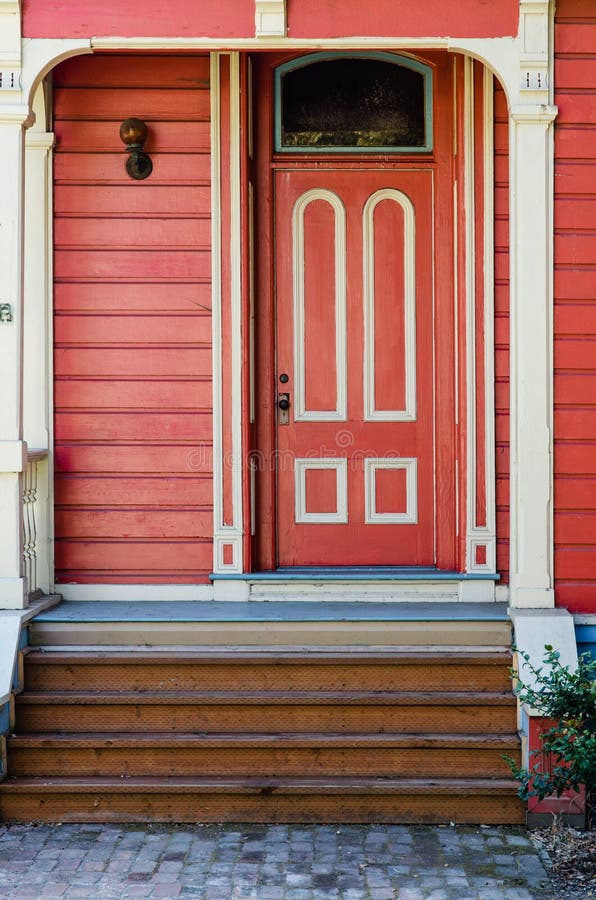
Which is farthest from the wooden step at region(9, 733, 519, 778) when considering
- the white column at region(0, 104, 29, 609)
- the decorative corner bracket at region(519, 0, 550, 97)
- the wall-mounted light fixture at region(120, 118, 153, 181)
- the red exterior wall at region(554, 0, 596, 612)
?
the decorative corner bracket at region(519, 0, 550, 97)

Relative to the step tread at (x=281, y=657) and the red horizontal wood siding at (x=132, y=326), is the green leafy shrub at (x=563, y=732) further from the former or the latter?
the red horizontal wood siding at (x=132, y=326)

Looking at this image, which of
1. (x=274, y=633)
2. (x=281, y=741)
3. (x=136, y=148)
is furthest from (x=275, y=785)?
(x=136, y=148)

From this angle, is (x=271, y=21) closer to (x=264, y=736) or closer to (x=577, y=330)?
(x=577, y=330)

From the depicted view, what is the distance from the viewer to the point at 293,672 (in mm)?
4766

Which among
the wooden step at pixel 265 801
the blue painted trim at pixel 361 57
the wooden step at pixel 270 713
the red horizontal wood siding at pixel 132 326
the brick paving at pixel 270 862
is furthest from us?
the blue painted trim at pixel 361 57

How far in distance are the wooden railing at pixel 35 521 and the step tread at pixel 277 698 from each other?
2.20 ft

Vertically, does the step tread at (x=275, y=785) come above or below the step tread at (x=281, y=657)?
below

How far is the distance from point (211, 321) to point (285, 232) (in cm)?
65

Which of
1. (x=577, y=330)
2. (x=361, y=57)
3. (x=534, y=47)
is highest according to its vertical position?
(x=361, y=57)

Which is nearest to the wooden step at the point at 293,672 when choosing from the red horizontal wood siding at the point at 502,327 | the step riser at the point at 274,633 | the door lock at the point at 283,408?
the step riser at the point at 274,633

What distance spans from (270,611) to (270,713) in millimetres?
565

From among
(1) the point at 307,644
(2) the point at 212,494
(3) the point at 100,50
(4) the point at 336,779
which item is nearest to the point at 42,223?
(3) the point at 100,50

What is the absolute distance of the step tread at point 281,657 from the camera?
4758mm

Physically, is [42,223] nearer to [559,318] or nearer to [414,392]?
[414,392]
